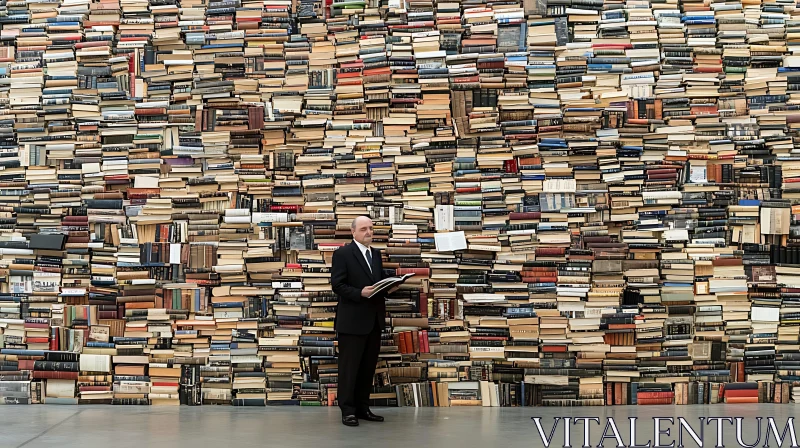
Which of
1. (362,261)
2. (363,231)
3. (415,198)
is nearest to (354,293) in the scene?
(362,261)

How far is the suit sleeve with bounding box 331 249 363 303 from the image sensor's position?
513 cm

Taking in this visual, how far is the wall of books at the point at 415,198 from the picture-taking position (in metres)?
5.73

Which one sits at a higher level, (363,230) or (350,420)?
(363,230)

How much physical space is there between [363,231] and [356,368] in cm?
89

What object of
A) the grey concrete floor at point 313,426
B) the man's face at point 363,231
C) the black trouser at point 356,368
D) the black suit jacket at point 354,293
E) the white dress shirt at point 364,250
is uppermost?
the man's face at point 363,231

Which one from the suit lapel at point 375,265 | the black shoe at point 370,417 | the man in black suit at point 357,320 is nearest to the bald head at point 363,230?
the man in black suit at point 357,320

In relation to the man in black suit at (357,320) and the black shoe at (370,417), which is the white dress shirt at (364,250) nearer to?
the man in black suit at (357,320)

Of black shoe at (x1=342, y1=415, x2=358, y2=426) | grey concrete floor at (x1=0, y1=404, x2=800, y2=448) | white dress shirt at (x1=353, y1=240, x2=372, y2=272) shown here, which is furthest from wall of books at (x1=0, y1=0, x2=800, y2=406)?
black shoe at (x1=342, y1=415, x2=358, y2=426)

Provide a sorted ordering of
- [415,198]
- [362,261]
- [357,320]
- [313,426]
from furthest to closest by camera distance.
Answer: [415,198] → [362,261] → [357,320] → [313,426]

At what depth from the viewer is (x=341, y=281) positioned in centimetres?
521

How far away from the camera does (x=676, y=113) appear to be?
586 cm

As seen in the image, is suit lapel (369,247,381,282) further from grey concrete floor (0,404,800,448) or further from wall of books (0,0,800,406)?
grey concrete floor (0,404,800,448)

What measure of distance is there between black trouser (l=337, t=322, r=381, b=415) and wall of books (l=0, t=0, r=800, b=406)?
1.36ft

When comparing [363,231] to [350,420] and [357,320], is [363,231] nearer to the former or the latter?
[357,320]
